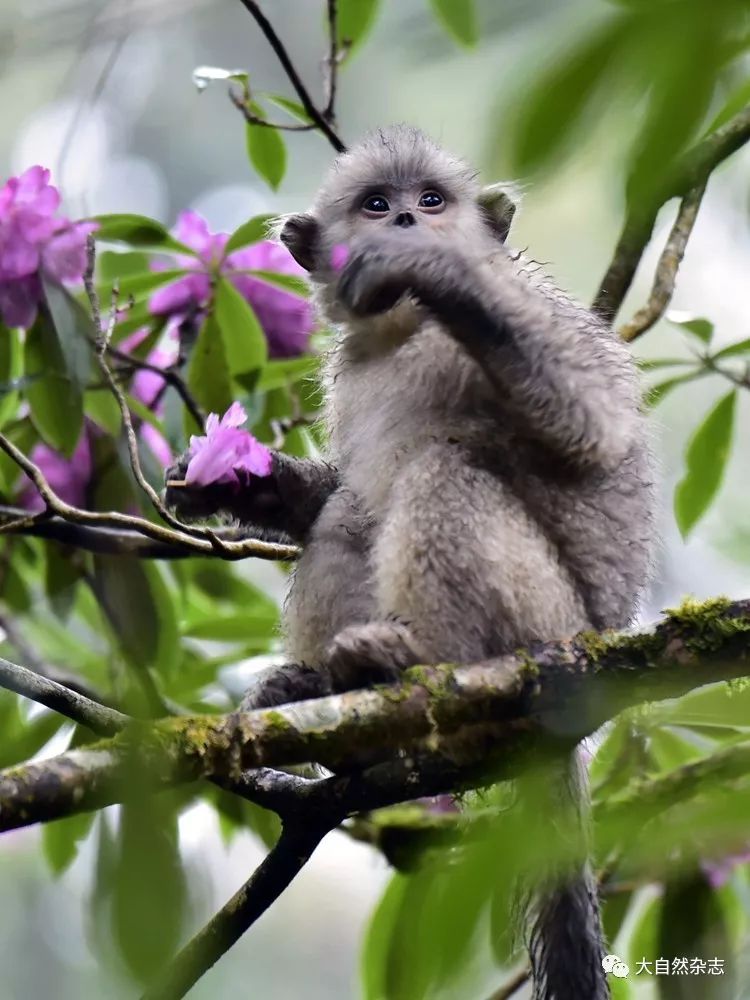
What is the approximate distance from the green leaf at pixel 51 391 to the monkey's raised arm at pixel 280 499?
33 cm

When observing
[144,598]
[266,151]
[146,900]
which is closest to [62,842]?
[144,598]

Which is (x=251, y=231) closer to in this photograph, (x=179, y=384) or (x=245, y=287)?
(x=245, y=287)

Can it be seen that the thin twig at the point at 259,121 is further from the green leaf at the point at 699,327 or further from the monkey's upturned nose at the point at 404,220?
the green leaf at the point at 699,327

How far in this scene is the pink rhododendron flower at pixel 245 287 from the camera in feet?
11.4

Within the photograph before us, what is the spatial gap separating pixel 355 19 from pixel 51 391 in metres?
1.15

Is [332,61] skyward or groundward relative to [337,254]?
skyward

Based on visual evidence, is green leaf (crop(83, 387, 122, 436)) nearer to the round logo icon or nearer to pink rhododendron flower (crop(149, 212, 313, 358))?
pink rhododendron flower (crop(149, 212, 313, 358))

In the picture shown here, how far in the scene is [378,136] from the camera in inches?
130

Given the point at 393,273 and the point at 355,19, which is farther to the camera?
the point at 355,19

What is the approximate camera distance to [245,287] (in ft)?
11.9

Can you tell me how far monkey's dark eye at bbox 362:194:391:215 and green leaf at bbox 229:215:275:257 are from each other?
0.31m

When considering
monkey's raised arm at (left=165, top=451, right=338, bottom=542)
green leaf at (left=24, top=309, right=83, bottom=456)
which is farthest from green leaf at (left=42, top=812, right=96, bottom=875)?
green leaf at (left=24, top=309, right=83, bottom=456)

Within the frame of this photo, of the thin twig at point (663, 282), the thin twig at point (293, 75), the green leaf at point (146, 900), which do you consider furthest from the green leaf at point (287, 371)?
the green leaf at point (146, 900)

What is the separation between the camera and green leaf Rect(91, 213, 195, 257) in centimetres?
312
